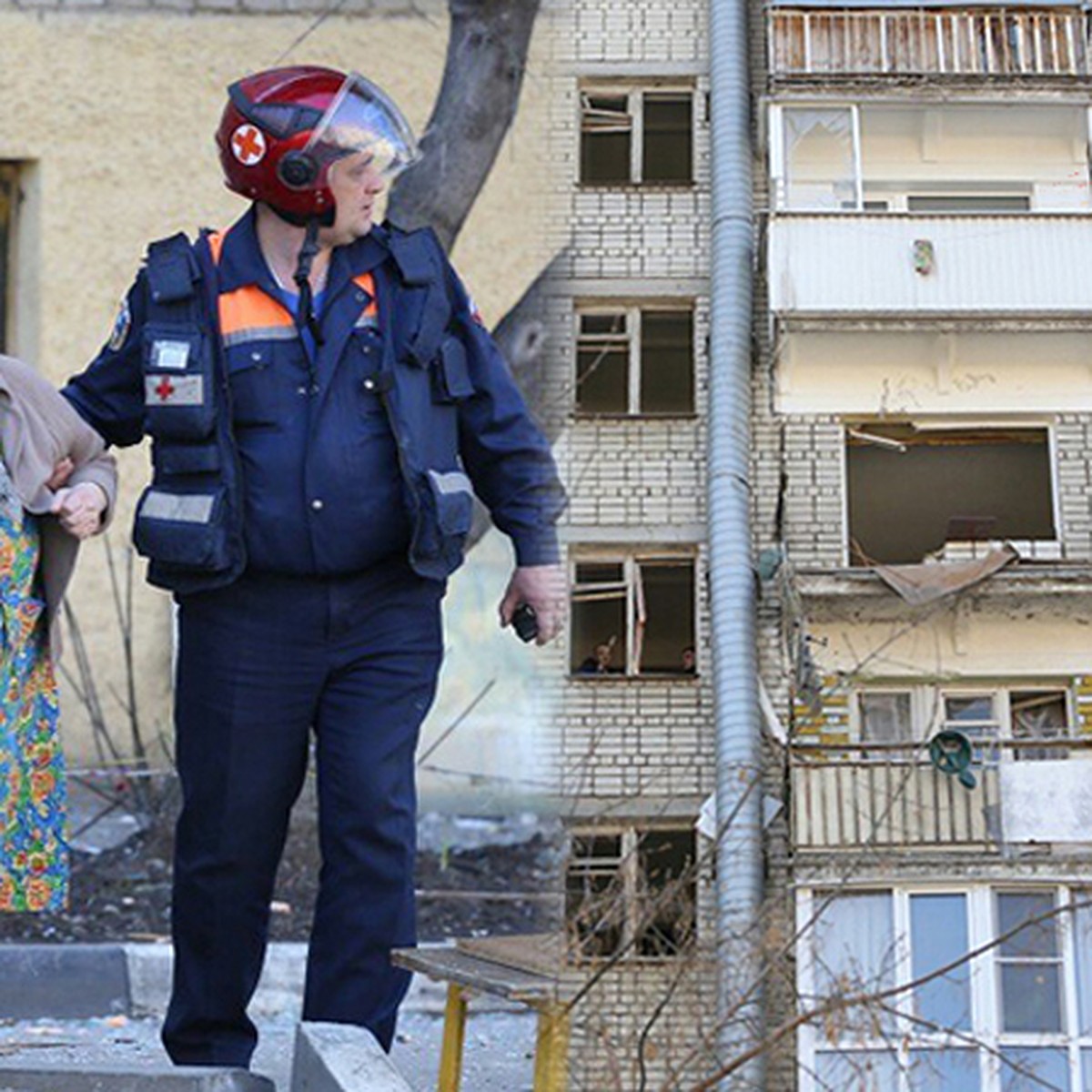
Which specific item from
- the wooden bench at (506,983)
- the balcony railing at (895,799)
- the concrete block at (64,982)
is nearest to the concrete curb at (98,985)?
the concrete block at (64,982)

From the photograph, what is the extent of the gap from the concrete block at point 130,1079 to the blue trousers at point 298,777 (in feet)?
0.76

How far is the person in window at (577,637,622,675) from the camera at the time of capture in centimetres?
1123

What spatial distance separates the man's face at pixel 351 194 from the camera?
322cm

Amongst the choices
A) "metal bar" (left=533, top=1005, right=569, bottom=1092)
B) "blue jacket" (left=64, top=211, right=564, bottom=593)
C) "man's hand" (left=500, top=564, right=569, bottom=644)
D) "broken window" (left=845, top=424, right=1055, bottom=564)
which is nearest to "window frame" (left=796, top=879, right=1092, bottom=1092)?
"broken window" (left=845, top=424, right=1055, bottom=564)

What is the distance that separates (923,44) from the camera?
1225 cm

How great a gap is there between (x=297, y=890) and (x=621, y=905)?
826mm

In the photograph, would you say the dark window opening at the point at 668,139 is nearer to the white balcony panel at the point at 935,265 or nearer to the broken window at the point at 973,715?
the white balcony panel at the point at 935,265

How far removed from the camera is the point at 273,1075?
386cm

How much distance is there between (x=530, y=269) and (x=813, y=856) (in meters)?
5.79

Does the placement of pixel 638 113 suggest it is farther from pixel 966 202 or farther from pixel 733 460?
pixel 733 460

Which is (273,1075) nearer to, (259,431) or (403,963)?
(403,963)

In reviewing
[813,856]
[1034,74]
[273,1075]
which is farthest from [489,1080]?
[1034,74]

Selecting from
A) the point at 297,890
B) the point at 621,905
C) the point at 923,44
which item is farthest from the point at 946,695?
the point at 297,890

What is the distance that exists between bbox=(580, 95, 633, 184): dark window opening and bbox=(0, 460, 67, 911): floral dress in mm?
8836
